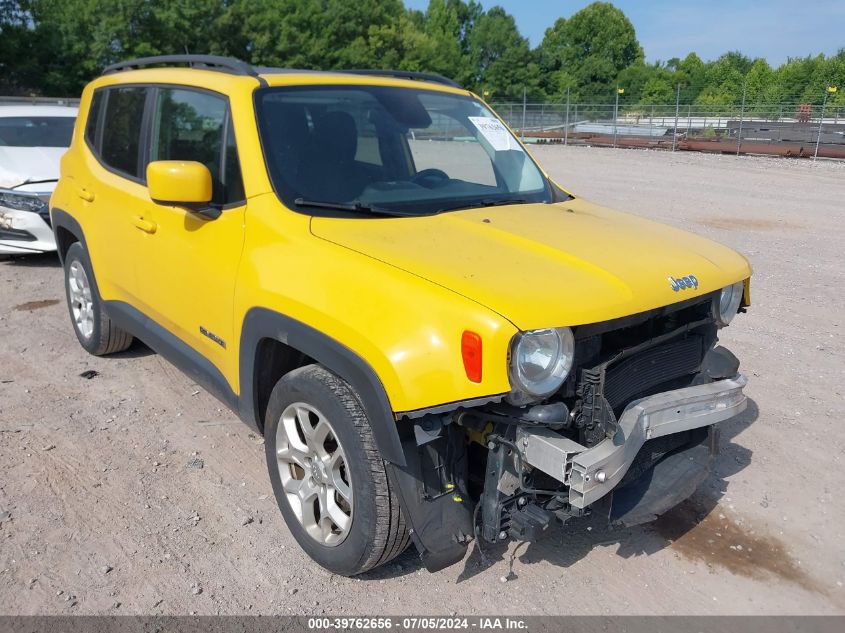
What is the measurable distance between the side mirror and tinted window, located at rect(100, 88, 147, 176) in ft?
3.60

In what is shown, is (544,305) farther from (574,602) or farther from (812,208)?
(812,208)

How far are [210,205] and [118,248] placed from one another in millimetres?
1243

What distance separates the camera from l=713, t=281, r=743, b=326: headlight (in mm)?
3090

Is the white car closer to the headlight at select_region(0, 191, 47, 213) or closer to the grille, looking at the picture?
the headlight at select_region(0, 191, 47, 213)

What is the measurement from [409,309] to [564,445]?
2.26 ft

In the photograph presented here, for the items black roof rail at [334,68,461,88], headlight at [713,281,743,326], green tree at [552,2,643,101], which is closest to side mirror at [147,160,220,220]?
black roof rail at [334,68,461,88]

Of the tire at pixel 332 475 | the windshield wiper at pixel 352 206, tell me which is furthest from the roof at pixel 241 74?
the tire at pixel 332 475

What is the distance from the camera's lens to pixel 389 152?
12.1 feet

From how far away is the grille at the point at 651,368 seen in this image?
2.70 m

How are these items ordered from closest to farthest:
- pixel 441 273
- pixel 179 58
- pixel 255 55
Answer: pixel 441 273 < pixel 179 58 < pixel 255 55

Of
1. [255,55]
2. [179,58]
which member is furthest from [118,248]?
[255,55]

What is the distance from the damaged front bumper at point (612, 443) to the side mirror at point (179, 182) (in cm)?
178

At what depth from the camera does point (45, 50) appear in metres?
38.4

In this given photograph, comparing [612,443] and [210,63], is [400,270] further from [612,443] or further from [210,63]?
[210,63]
